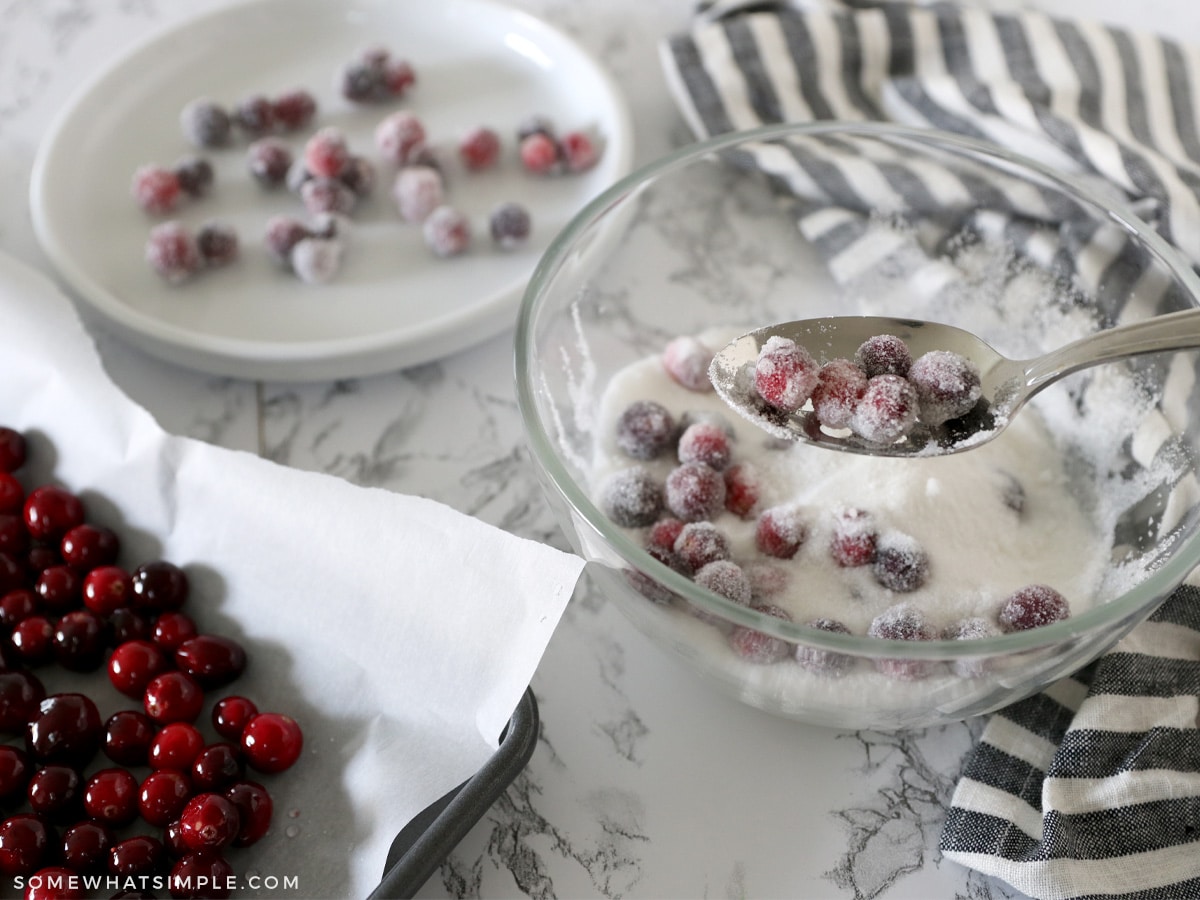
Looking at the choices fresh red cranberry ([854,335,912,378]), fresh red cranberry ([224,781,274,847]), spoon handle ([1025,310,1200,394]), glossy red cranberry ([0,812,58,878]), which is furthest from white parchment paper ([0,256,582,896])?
spoon handle ([1025,310,1200,394])

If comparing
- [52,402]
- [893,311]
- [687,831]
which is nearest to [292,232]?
[52,402]

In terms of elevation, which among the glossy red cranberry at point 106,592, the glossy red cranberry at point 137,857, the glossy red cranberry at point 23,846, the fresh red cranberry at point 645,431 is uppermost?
Answer: the fresh red cranberry at point 645,431

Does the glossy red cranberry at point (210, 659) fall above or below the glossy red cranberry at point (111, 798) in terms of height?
above

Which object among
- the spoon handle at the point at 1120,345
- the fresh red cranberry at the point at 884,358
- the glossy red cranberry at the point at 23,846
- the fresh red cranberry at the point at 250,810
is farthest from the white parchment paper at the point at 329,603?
the spoon handle at the point at 1120,345

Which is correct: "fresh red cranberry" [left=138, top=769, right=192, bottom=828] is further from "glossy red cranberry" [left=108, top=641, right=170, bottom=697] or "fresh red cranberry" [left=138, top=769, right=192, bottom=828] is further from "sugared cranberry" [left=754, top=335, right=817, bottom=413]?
"sugared cranberry" [left=754, top=335, right=817, bottom=413]

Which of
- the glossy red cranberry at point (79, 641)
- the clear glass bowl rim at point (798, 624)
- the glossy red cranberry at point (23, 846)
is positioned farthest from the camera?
the glossy red cranberry at point (79, 641)

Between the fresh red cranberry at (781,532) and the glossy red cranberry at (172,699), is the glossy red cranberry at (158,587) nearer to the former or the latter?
the glossy red cranberry at (172,699)

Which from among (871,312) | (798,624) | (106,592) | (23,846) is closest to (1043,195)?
(871,312)
